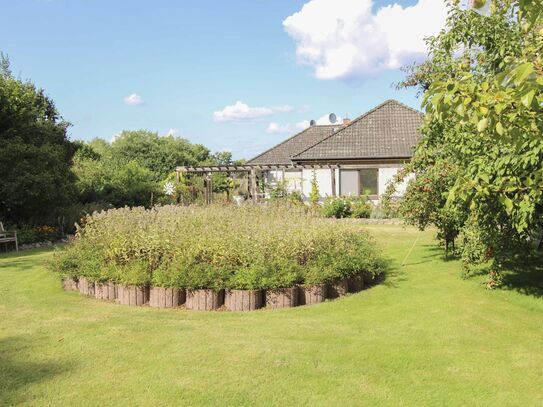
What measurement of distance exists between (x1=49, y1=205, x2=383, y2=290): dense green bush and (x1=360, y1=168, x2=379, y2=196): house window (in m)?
16.0

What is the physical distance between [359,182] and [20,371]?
21.6 metres

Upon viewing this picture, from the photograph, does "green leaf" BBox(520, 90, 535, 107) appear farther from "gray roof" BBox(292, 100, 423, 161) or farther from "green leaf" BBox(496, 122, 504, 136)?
"gray roof" BBox(292, 100, 423, 161)

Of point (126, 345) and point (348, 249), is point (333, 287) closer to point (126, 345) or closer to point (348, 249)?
point (348, 249)

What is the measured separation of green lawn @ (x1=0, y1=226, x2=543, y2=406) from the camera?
4195 millimetres

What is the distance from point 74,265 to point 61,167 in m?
9.57

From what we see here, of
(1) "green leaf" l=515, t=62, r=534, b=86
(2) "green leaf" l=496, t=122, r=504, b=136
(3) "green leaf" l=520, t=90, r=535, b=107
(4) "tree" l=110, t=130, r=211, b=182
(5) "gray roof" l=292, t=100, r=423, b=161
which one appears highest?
(4) "tree" l=110, t=130, r=211, b=182

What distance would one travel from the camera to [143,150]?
5584 cm

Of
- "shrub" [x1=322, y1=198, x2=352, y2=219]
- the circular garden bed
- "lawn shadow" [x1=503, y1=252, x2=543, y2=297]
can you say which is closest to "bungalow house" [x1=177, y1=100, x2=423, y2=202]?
"shrub" [x1=322, y1=198, x2=352, y2=219]

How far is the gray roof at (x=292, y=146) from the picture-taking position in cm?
3262

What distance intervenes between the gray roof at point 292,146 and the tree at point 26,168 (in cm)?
1644

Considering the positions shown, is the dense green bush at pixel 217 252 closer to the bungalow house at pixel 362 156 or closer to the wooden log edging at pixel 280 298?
the wooden log edging at pixel 280 298

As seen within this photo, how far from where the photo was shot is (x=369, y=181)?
981 inches

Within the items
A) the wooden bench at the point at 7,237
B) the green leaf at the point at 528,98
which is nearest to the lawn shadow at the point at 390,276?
the green leaf at the point at 528,98

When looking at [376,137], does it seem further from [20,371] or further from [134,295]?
[20,371]
